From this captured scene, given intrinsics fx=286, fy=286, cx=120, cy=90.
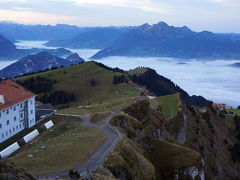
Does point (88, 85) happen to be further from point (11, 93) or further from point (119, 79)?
point (11, 93)

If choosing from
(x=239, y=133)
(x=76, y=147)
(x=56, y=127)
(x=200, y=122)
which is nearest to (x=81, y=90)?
(x=200, y=122)

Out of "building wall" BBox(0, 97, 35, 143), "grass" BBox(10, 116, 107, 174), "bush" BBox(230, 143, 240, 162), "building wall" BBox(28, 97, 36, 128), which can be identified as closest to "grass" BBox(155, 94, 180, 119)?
"bush" BBox(230, 143, 240, 162)

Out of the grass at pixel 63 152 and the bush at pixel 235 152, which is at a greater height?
the grass at pixel 63 152

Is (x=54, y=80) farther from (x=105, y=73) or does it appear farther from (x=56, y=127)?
(x=56, y=127)

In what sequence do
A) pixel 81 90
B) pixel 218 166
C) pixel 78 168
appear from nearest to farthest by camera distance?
pixel 78 168 < pixel 218 166 < pixel 81 90

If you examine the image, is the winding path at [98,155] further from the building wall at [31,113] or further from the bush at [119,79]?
the bush at [119,79]

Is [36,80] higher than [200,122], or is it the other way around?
[36,80]

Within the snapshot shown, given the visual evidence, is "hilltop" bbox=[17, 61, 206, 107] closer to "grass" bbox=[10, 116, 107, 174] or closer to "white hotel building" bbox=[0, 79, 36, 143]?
"white hotel building" bbox=[0, 79, 36, 143]

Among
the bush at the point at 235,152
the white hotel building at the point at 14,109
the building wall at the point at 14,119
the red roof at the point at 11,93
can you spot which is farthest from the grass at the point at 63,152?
the bush at the point at 235,152
